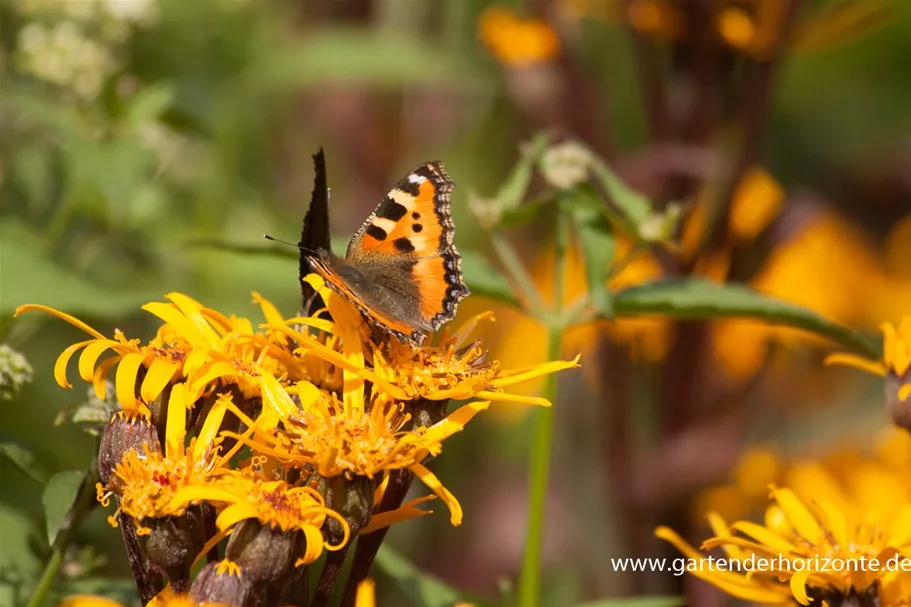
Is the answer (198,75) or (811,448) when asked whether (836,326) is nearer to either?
(811,448)

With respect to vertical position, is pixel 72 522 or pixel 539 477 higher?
pixel 539 477

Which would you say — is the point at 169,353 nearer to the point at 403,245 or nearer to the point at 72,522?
the point at 72,522

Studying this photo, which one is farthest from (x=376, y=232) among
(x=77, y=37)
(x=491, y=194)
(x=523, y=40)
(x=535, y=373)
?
(x=491, y=194)

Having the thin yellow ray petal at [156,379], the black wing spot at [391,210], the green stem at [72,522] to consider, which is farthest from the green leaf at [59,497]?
the black wing spot at [391,210]

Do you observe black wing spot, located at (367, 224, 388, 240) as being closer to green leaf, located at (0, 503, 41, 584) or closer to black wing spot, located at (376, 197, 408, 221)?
black wing spot, located at (376, 197, 408, 221)

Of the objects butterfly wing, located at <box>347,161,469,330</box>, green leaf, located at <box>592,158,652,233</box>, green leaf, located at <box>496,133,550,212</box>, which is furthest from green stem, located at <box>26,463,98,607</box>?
green leaf, located at <box>592,158,652,233</box>
